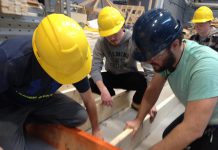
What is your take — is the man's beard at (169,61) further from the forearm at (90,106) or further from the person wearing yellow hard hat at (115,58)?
the person wearing yellow hard hat at (115,58)

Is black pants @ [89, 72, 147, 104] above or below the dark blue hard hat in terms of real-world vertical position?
below

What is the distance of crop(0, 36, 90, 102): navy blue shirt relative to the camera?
1141 millimetres

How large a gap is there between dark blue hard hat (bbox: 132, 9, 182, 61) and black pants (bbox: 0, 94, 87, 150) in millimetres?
632

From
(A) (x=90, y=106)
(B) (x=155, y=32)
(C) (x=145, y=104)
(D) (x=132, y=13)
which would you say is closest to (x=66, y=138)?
(A) (x=90, y=106)

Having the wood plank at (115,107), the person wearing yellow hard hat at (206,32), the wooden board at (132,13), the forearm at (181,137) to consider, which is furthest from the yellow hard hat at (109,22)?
the wooden board at (132,13)

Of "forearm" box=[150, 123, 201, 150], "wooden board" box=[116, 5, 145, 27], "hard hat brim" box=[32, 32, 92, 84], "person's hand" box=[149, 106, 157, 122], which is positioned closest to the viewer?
"forearm" box=[150, 123, 201, 150]

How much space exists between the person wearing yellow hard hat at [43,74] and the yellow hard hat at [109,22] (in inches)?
29.5

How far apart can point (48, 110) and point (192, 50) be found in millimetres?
912

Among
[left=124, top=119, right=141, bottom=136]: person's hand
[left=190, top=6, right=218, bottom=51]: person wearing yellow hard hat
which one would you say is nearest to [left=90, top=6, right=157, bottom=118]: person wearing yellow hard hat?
[left=124, top=119, right=141, bottom=136]: person's hand

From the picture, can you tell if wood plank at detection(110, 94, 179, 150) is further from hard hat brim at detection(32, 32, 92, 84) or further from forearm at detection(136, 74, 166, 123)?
hard hat brim at detection(32, 32, 92, 84)

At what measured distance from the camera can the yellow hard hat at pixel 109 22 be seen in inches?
77.3

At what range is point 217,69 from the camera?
1.07 metres

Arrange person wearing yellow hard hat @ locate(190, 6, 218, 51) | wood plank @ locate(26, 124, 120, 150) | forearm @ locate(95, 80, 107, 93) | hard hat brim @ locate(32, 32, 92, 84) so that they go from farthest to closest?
1. person wearing yellow hard hat @ locate(190, 6, 218, 51)
2. forearm @ locate(95, 80, 107, 93)
3. wood plank @ locate(26, 124, 120, 150)
4. hard hat brim @ locate(32, 32, 92, 84)

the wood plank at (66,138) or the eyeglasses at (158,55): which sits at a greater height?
the eyeglasses at (158,55)
